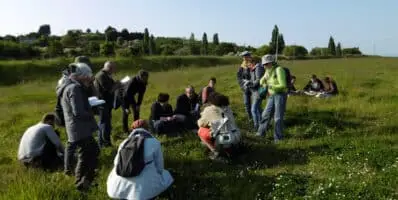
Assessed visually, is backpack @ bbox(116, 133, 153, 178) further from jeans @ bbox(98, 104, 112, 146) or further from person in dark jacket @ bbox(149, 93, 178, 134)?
person in dark jacket @ bbox(149, 93, 178, 134)

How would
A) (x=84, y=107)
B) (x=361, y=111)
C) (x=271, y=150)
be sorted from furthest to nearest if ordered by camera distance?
(x=361, y=111)
(x=271, y=150)
(x=84, y=107)

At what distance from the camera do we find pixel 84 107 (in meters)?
7.61

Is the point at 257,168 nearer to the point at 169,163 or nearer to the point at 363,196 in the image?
the point at 169,163

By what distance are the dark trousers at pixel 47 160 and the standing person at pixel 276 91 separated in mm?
4625

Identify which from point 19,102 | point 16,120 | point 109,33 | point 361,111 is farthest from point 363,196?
point 109,33

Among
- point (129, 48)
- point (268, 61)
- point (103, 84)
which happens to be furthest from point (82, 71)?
point (129, 48)

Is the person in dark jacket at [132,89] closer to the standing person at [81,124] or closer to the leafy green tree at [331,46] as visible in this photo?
the standing person at [81,124]

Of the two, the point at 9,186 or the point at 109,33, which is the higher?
the point at 109,33

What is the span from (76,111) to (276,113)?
4764mm

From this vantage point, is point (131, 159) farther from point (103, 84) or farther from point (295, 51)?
point (295, 51)

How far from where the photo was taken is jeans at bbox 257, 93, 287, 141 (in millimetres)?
10539

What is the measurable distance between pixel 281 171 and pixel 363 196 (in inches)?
72.8

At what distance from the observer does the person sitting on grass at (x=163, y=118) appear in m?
11.5

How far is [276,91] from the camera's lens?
414 inches
